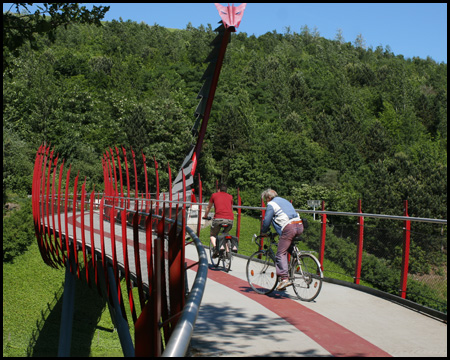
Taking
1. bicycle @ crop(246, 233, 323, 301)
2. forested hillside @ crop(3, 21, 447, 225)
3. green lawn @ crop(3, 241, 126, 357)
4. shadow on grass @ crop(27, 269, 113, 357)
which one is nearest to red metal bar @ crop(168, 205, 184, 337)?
bicycle @ crop(246, 233, 323, 301)

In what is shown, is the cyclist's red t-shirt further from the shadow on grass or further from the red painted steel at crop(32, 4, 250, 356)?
the shadow on grass

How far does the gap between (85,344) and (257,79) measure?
272 ft

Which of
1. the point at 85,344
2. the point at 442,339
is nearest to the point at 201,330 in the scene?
the point at 442,339

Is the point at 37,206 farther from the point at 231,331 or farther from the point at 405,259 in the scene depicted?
the point at 231,331

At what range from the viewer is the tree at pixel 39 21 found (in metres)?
10.2

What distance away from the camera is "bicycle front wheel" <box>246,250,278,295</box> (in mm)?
8086

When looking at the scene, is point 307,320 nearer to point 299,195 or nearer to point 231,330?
point 231,330

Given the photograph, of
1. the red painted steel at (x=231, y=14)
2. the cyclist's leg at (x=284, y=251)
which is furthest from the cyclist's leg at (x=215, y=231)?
the red painted steel at (x=231, y=14)

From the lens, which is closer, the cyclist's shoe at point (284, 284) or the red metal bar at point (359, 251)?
the cyclist's shoe at point (284, 284)

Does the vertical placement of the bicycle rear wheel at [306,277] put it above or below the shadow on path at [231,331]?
above

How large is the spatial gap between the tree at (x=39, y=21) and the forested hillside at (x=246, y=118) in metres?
29.1

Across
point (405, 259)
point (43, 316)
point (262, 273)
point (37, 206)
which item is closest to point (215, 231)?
point (262, 273)

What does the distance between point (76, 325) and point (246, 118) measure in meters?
56.6

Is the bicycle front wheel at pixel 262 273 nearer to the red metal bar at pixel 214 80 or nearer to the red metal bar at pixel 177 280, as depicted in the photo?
the red metal bar at pixel 177 280
